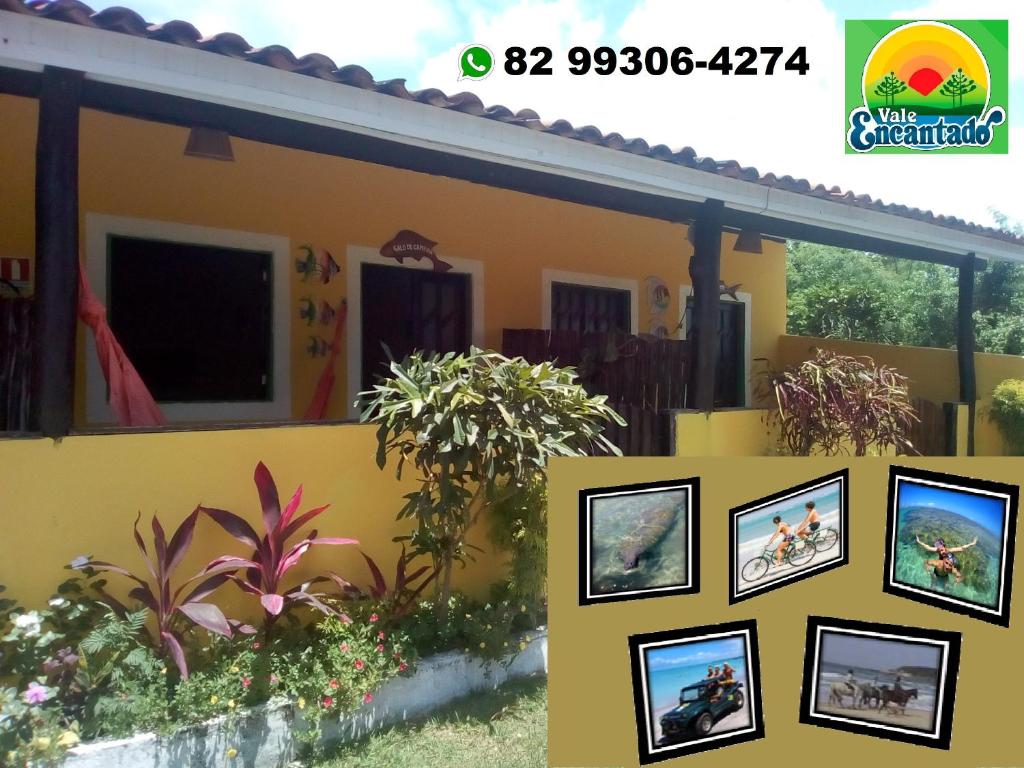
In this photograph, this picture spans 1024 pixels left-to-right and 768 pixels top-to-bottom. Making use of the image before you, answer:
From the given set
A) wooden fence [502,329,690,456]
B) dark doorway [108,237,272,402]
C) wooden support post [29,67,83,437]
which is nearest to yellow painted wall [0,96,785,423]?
dark doorway [108,237,272,402]

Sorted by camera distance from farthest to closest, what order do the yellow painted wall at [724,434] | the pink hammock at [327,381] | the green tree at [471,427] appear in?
the pink hammock at [327,381], the yellow painted wall at [724,434], the green tree at [471,427]

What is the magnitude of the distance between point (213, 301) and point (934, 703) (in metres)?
5.08

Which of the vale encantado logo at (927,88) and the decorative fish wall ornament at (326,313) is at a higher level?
the vale encantado logo at (927,88)

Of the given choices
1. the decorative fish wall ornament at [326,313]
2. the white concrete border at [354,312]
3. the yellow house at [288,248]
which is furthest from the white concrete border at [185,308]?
the white concrete border at [354,312]

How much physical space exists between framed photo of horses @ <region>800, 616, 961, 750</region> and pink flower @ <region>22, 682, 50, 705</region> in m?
2.48

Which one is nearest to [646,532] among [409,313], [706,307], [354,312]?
[706,307]

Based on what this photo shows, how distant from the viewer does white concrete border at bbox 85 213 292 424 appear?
17.2 ft

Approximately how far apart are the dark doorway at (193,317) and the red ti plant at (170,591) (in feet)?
7.76

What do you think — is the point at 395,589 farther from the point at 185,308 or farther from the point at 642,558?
the point at 185,308

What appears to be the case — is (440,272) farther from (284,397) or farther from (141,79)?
(141,79)

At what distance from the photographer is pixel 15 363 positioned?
160 inches

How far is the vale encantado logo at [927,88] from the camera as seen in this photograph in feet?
23.4

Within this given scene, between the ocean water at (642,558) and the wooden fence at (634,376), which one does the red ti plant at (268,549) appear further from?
the wooden fence at (634,376)

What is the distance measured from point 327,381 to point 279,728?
332 centimetres
